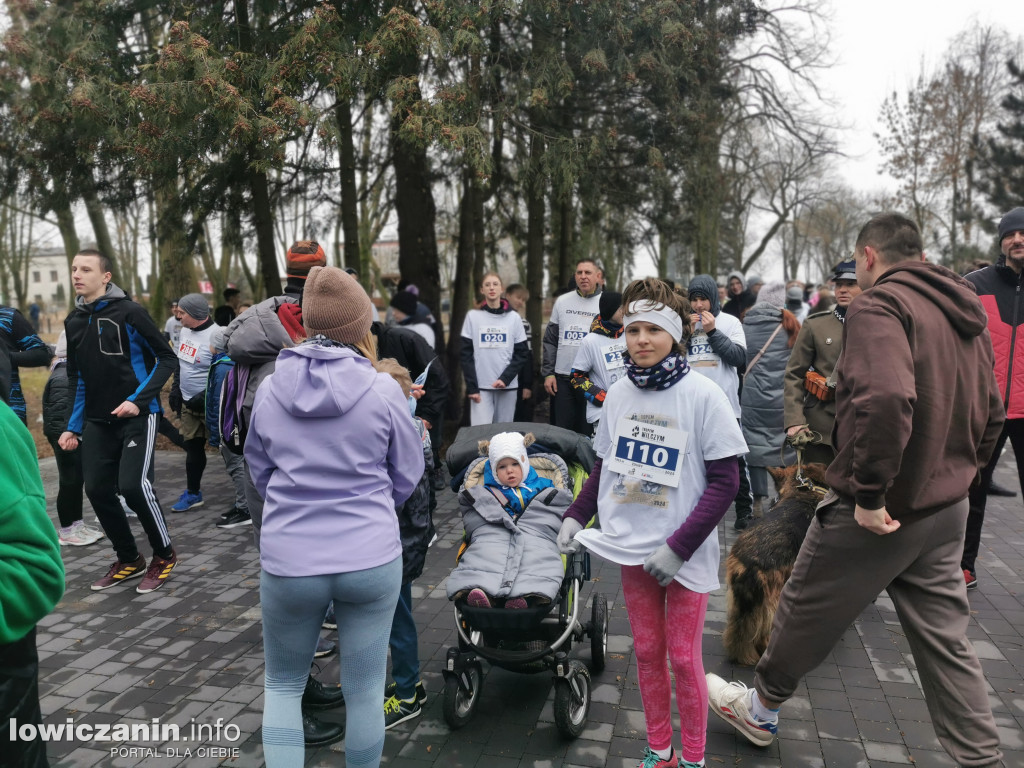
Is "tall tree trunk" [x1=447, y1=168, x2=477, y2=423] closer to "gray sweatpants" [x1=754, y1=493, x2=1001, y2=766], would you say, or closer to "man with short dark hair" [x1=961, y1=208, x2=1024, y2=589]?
"man with short dark hair" [x1=961, y1=208, x2=1024, y2=589]

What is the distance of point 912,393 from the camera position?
2.52m

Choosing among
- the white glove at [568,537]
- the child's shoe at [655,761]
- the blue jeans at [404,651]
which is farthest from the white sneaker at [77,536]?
the child's shoe at [655,761]

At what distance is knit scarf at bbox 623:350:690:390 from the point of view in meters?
2.88

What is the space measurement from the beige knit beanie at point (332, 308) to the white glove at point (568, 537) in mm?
1121

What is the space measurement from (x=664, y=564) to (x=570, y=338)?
4.83m

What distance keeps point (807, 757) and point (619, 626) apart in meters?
1.48

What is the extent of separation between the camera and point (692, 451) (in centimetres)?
287

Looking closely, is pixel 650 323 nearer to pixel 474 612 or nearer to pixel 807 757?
pixel 474 612

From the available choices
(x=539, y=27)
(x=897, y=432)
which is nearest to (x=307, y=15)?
(x=539, y=27)

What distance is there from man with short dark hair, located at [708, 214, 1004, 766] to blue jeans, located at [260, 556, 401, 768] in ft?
5.15

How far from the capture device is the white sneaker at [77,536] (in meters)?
6.33

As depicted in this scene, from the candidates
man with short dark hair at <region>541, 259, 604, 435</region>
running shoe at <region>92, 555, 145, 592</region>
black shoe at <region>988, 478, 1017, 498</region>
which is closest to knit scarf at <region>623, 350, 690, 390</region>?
man with short dark hair at <region>541, 259, 604, 435</region>

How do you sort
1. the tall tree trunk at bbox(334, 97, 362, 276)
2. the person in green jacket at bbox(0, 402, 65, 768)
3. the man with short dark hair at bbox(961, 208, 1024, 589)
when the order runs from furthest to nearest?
the tall tree trunk at bbox(334, 97, 362, 276), the man with short dark hair at bbox(961, 208, 1024, 589), the person in green jacket at bbox(0, 402, 65, 768)

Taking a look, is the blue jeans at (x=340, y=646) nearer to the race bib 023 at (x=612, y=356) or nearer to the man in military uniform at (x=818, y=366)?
the man in military uniform at (x=818, y=366)
